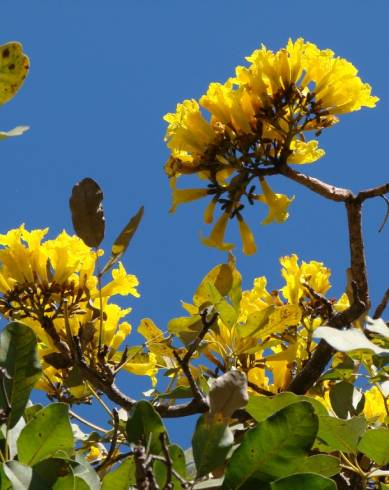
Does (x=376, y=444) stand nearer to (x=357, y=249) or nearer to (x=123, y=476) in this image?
(x=123, y=476)

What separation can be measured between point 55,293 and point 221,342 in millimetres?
408

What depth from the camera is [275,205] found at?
7.83ft

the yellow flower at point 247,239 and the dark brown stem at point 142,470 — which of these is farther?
the yellow flower at point 247,239

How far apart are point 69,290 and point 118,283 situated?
0.24 metres

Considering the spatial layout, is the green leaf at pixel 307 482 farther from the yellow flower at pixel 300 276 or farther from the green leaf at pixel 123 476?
the yellow flower at pixel 300 276

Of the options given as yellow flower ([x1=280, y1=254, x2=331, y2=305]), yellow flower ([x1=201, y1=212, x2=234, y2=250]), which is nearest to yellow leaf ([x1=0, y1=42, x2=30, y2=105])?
yellow flower ([x1=201, y1=212, x2=234, y2=250])

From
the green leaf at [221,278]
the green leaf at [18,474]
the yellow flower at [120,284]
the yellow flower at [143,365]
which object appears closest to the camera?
the green leaf at [18,474]

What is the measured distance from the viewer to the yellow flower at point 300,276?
7.77 ft

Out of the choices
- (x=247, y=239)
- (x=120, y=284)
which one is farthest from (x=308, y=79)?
(x=120, y=284)

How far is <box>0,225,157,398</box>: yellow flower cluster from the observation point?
6.51 ft

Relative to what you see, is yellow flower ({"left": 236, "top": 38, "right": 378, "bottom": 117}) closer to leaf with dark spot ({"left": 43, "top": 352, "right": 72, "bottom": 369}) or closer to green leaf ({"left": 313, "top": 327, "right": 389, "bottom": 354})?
leaf with dark spot ({"left": 43, "top": 352, "right": 72, "bottom": 369})

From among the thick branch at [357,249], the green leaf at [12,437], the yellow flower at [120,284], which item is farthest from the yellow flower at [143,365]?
the green leaf at [12,437]

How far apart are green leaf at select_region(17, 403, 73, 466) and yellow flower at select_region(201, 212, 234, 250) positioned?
50.4 inches

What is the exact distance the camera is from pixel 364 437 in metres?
1.29
